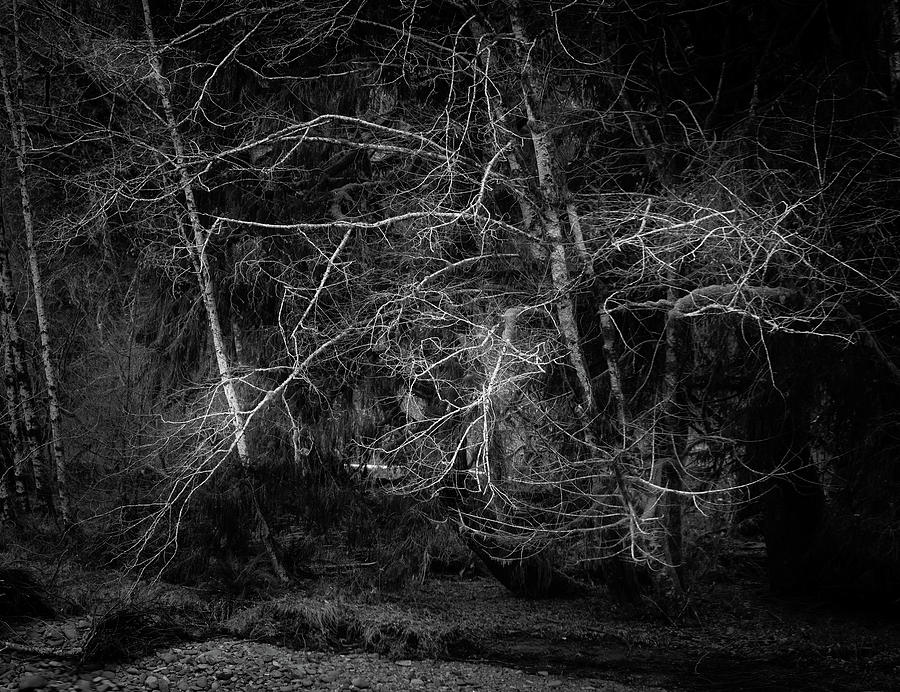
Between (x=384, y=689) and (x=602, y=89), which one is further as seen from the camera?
(x=602, y=89)

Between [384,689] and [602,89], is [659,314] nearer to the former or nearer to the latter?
[602,89]

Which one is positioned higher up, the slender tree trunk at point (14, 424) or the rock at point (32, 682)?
the slender tree trunk at point (14, 424)

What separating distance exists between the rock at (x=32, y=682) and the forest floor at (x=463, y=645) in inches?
0.7

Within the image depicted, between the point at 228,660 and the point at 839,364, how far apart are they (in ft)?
21.0

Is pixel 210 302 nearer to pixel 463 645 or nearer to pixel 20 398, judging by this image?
pixel 20 398

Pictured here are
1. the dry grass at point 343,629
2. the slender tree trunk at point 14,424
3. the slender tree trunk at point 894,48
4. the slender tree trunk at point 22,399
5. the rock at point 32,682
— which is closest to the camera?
the rock at point 32,682

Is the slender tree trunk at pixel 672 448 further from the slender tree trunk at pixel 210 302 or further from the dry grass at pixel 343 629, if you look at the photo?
the slender tree trunk at pixel 210 302

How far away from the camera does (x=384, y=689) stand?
21.1 ft

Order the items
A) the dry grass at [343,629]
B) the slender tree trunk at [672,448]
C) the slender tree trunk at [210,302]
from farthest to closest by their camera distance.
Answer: the slender tree trunk at [210,302], the slender tree trunk at [672,448], the dry grass at [343,629]

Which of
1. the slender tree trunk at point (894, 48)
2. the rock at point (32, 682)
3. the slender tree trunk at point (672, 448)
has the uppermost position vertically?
the slender tree trunk at point (894, 48)

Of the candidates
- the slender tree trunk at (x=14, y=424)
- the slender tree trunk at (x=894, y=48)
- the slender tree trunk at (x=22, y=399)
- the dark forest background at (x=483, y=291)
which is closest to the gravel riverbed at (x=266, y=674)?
the dark forest background at (x=483, y=291)

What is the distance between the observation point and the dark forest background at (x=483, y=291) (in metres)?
7.56

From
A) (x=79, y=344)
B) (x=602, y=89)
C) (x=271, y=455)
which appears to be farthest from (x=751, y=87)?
(x=79, y=344)

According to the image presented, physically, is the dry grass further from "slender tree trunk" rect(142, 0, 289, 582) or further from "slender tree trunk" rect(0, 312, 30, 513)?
"slender tree trunk" rect(0, 312, 30, 513)
